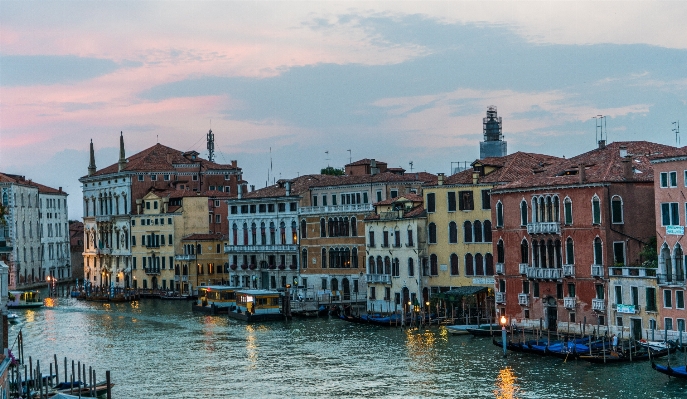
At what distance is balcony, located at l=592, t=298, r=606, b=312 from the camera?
38.5 meters

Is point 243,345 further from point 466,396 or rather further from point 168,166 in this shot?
point 168,166

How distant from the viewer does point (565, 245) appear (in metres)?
40.5

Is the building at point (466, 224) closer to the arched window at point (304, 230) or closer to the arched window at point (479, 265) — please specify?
the arched window at point (479, 265)

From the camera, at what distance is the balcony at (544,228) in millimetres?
40656

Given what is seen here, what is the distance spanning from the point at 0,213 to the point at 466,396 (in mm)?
14956

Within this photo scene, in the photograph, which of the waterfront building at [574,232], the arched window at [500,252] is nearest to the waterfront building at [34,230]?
the arched window at [500,252]

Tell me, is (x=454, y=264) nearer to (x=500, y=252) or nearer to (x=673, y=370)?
(x=500, y=252)

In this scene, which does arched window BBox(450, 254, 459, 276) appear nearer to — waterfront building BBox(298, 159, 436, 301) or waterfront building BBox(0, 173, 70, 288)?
waterfront building BBox(298, 159, 436, 301)

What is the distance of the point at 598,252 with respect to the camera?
128ft

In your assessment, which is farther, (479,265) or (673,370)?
(479,265)

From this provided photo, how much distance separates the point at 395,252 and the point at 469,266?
469 centimetres

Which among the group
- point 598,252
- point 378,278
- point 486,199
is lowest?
point 378,278

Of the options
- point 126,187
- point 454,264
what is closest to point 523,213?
point 454,264

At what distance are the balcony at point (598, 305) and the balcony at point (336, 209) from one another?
1980cm
